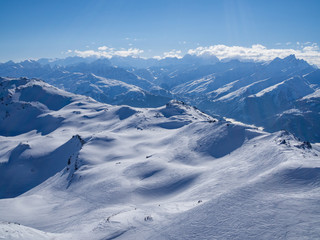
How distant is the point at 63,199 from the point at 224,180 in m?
30.2

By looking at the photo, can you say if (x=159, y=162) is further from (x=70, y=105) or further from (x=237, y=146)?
(x=70, y=105)

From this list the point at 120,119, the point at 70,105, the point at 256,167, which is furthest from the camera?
the point at 70,105

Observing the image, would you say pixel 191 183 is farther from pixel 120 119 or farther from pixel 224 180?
pixel 120 119

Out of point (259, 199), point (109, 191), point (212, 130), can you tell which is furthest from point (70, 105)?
point (259, 199)

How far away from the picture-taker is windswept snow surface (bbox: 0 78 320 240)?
1942 cm

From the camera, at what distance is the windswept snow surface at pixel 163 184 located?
19422 millimetres

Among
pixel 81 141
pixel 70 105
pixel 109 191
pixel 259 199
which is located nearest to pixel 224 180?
pixel 259 199

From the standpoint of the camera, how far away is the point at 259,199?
21.6 meters

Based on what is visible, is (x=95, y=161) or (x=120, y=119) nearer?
(x=95, y=161)

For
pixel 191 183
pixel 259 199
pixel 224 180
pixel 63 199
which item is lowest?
pixel 63 199

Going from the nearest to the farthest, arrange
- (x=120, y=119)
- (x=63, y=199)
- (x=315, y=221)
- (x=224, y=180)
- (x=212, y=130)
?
(x=315, y=221) < (x=224, y=180) < (x=63, y=199) < (x=212, y=130) < (x=120, y=119)

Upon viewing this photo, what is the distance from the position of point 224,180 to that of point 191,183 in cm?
755

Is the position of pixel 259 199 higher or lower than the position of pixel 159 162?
higher

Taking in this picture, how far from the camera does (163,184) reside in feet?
136
